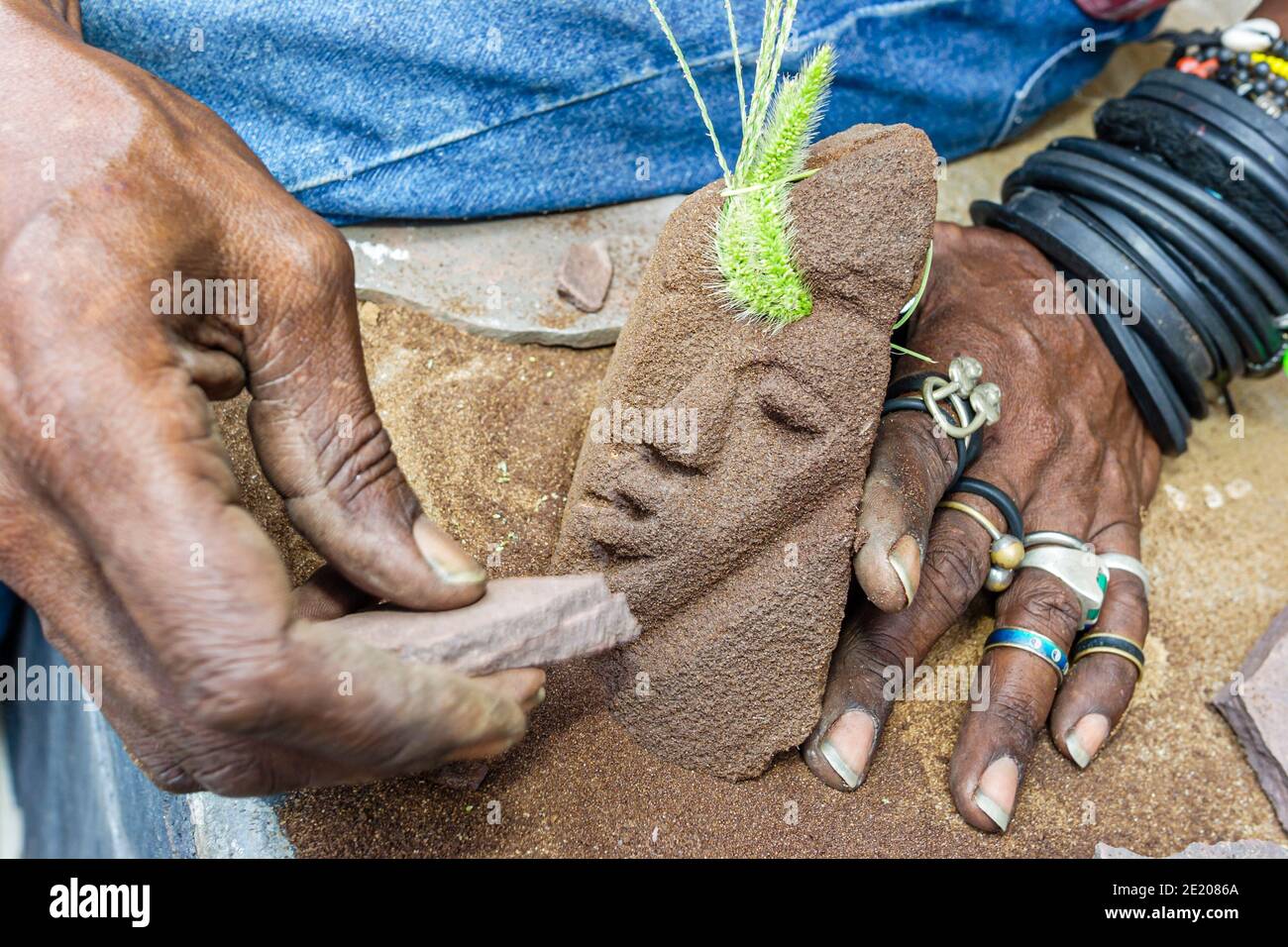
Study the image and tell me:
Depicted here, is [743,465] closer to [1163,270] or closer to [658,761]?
[658,761]

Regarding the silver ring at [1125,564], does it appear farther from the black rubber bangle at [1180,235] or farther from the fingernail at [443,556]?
the fingernail at [443,556]

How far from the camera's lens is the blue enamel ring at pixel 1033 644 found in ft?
6.02

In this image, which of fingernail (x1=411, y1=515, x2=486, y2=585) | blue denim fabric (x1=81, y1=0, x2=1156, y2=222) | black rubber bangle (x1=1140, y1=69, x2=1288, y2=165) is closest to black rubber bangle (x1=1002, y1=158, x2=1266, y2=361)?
black rubber bangle (x1=1140, y1=69, x2=1288, y2=165)

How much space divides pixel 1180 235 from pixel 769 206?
104 cm

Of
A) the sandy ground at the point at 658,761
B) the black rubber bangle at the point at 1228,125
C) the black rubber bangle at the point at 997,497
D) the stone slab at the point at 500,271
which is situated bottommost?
the sandy ground at the point at 658,761

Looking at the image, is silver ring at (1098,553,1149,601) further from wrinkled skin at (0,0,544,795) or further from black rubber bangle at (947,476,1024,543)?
wrinkled skin at (0,0,544,795)

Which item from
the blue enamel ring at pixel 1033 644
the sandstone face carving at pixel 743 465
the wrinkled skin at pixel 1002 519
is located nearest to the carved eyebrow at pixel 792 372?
the sandstone face carving at pixel 743 465

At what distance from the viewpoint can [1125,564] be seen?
80.3 inches

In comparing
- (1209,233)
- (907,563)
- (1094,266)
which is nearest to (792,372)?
(907,563)

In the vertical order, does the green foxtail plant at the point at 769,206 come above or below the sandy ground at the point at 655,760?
above

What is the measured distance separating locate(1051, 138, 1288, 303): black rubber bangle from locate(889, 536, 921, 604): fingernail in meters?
1.09

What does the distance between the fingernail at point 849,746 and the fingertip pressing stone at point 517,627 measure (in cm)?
35

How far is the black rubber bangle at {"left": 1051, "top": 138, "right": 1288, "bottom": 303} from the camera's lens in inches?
82.3

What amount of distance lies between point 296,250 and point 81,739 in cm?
180
